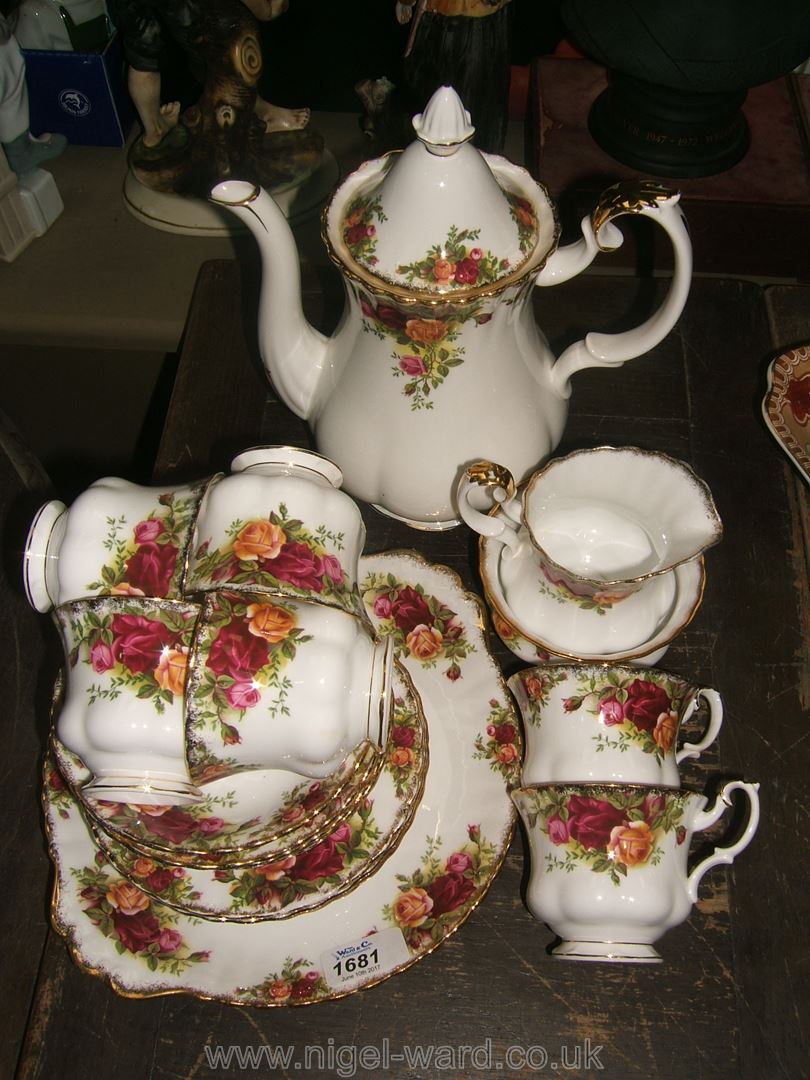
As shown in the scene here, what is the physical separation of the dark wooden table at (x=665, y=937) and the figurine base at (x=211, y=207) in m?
0.43

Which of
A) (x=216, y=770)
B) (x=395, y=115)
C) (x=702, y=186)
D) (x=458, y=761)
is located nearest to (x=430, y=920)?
(x=458, y=761)

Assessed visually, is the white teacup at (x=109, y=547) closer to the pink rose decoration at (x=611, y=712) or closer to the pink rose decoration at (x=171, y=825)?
the pink rose decoration at (x=171, y=825)

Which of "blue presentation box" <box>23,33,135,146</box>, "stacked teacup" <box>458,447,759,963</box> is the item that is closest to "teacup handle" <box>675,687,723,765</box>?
"stacked teacup" <box>458,447,759,963</box>

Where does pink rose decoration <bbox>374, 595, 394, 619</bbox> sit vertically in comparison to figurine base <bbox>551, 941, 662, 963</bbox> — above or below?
above

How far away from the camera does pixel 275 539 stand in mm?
553

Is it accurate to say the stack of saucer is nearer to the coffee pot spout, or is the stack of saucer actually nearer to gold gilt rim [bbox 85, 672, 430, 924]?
gold gilt rim [bbox 85, 672, 430, 924]

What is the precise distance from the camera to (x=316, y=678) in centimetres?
52

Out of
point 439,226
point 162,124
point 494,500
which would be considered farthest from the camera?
point 162,124

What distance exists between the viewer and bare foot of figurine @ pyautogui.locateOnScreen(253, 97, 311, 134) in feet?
4.41

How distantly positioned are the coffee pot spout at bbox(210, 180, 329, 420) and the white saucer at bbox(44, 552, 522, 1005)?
288 millimetres

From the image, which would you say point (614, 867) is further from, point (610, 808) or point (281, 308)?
point (281, 308)

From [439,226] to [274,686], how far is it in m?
0.34

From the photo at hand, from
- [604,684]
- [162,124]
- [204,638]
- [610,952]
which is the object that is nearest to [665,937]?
[610,952]

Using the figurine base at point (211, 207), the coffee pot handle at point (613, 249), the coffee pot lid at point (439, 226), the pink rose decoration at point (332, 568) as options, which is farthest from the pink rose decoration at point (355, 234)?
the figurine base at point (211, 207)
